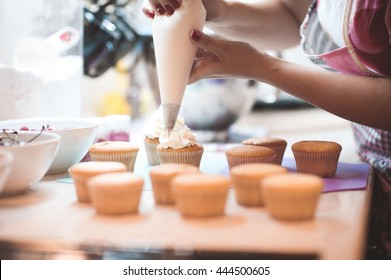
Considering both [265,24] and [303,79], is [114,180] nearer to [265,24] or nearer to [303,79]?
[303,79]

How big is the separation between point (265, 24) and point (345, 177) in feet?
2.04

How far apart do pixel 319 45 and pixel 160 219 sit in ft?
2.62

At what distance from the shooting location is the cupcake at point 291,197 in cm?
79

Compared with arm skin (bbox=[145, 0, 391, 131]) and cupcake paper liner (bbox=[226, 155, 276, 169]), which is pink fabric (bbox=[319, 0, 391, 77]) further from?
cupcake paper liner (bbox=[226, 155, 276, 169])

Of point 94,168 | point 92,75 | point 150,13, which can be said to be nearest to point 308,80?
point 150,13

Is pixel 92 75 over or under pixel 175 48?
under

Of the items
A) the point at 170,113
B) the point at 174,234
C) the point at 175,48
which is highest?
the point at 175,48

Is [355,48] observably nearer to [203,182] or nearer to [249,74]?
[249,74]

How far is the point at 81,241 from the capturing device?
0.75 m

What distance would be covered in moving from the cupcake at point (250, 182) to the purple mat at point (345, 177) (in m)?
0.15

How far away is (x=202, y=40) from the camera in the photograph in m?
1.06

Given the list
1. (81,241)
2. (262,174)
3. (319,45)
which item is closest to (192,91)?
(319,45)

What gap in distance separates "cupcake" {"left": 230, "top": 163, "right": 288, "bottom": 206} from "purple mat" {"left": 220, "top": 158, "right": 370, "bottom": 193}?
5.7 inches

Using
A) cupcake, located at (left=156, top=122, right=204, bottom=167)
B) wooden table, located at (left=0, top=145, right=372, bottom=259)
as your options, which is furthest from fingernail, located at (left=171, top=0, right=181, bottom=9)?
wooden table, located at (left=0, top=145, right=372, bottom=259)
